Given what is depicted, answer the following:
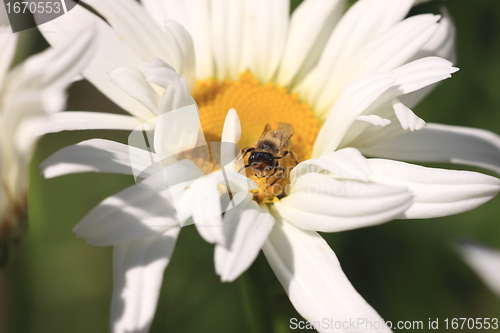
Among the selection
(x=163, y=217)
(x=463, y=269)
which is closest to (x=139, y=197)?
(x=163, y=217)

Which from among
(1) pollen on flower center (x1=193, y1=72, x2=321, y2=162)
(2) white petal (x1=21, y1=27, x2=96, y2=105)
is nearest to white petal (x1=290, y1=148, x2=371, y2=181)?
(1) pollen on flower center (x1=193, y1=72, x2=321, y2=162)

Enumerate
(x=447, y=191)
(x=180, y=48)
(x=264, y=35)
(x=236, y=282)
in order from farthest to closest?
(x=236, y=282), (x=264, y=35), (x=180, y=48), (x=447, y=191)

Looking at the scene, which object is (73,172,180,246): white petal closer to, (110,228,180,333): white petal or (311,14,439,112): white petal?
(110,228,180,333): white petal

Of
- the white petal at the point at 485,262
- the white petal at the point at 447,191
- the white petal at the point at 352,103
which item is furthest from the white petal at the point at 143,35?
the white petal at the point at 485,262

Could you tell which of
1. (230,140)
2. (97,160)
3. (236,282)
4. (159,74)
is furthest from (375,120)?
(236,282)

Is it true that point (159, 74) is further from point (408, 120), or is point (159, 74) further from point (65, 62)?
point (408, 120)

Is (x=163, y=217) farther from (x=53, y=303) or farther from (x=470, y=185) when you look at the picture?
(x=53, y=303)
